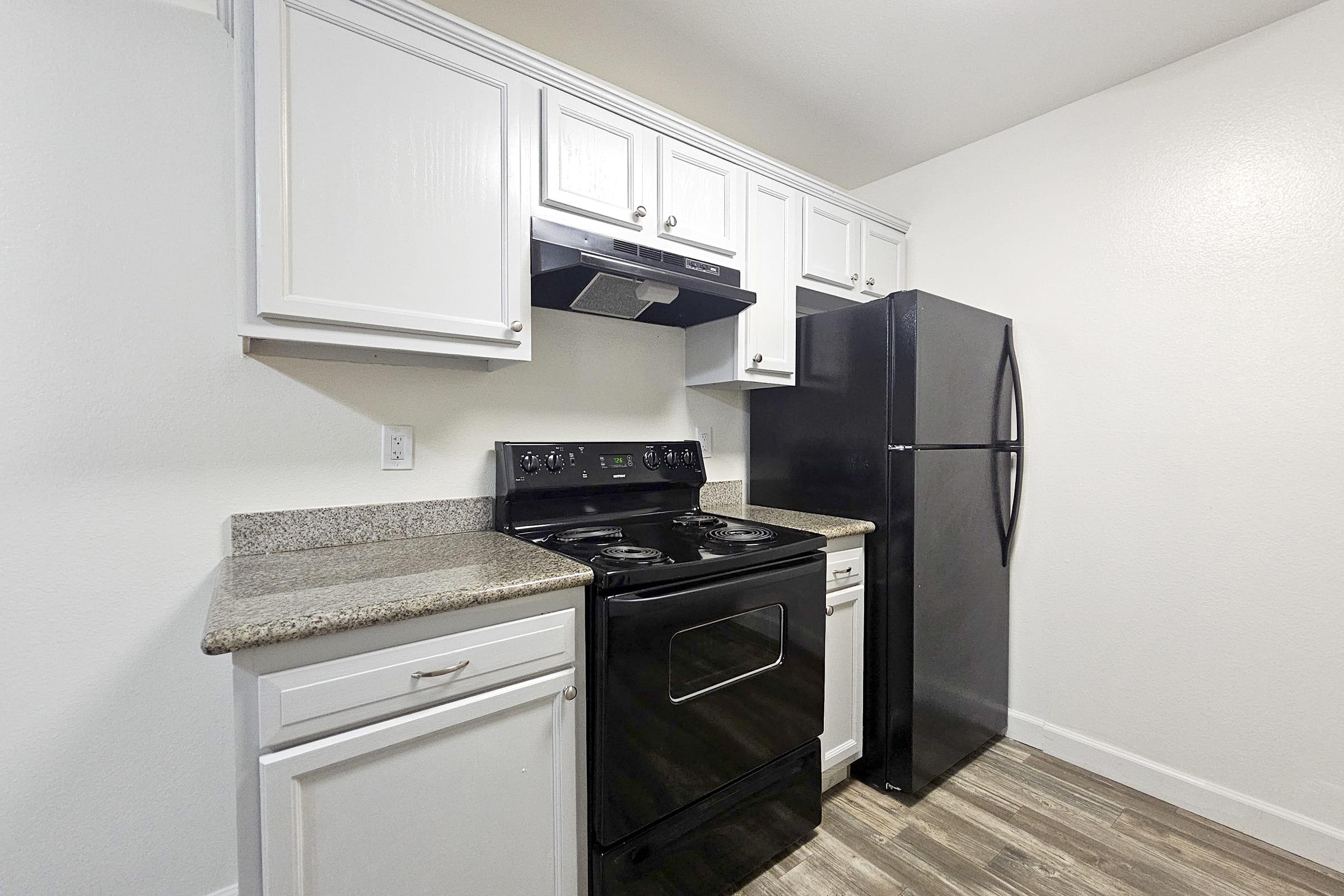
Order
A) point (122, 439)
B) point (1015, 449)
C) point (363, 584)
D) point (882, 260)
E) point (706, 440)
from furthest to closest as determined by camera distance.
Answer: point (882, 260), point (706, 440), point (1015, 449), point (122, 439), point (363, 584)

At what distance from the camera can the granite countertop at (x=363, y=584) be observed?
36.4 inches

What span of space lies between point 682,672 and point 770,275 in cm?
145


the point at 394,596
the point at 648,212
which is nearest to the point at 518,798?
the point at 394,596

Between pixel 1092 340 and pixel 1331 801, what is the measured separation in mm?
1558

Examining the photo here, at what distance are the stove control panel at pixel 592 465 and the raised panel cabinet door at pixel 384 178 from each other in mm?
387

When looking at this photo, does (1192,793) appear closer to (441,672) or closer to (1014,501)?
(1014,501)

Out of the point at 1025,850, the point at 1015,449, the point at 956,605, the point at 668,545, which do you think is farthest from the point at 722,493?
the point at 1025,850

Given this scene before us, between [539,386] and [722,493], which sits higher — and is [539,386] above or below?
above

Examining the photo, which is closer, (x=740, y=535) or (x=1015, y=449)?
(x=740, y=535)

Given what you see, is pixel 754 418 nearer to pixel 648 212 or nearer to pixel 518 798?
pixel 648 212

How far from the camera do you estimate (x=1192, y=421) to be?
191 centimetres

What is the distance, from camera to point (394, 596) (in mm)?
1046

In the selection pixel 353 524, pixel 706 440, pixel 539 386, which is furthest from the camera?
pixel 706 440

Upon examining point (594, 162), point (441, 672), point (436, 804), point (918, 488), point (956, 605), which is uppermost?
point (594, 162)
